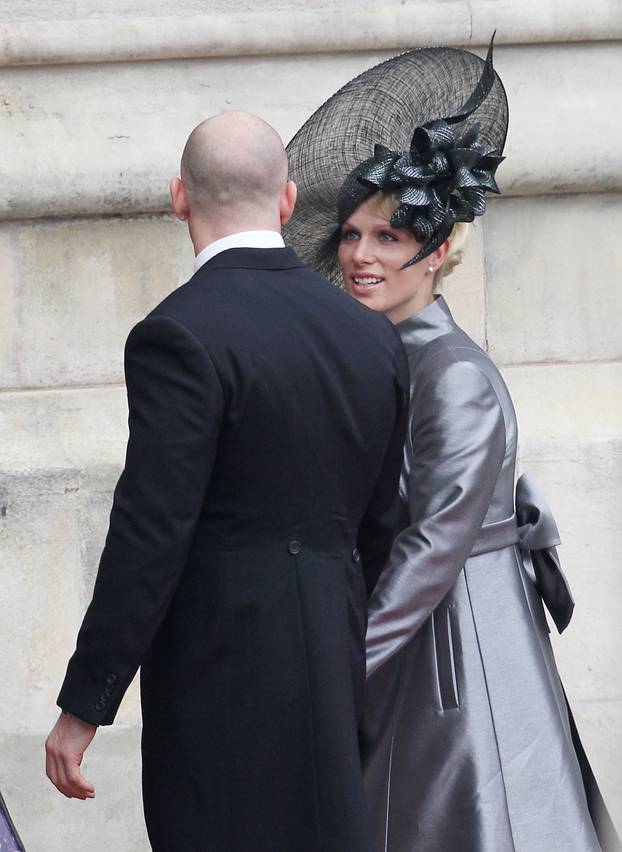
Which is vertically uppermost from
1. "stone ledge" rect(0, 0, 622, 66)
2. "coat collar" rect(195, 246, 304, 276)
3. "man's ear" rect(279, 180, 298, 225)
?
"man's ear" rect(279, 180, 298, 225)

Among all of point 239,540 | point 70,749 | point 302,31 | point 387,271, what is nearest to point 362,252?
point 387,271

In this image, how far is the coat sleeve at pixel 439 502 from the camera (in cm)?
261

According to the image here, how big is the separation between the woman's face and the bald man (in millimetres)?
441

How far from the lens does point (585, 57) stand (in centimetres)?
442

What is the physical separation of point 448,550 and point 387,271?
624mm

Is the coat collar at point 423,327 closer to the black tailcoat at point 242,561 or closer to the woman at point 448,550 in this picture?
the woman at point 448,550

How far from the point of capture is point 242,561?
2326 mm

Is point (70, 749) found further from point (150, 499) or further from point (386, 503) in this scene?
point (386, 503)

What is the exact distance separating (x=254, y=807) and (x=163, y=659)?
0.29 meters

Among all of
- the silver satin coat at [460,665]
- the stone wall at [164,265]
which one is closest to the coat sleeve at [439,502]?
the silver satin coat at [460,665]

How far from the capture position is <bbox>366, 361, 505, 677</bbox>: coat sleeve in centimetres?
261

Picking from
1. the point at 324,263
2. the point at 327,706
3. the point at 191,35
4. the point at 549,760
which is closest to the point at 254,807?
the point at 327,706

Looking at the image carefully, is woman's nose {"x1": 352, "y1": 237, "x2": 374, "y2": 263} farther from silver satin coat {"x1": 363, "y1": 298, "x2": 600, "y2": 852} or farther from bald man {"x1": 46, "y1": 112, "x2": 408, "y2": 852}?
bald man {"x1": 46, "y1": 112, "x2": 408, "y2": 852}

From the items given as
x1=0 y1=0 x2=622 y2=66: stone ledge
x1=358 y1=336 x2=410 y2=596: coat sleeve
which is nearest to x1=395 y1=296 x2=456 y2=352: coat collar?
x1=358 y1=336 x2=410 y2=596: coat sleeve
